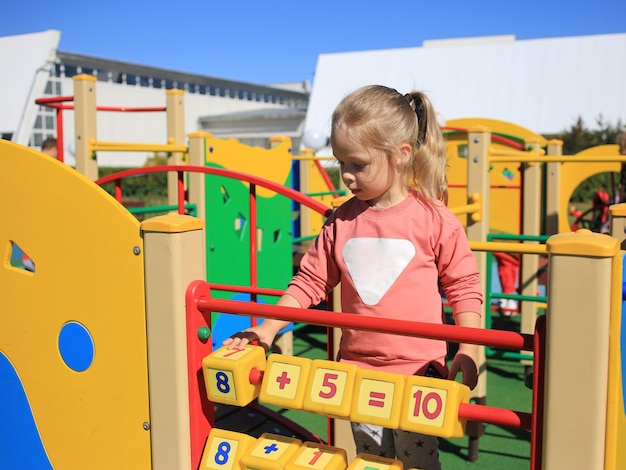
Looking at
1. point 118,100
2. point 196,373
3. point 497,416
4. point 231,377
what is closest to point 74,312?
point 196,373

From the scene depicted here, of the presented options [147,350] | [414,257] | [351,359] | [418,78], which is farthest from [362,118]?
[418,78]

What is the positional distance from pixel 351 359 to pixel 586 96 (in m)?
20.6

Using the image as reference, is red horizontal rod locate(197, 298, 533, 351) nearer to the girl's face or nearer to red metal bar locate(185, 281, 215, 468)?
red metal bar locate(185, 281, 215, 468)

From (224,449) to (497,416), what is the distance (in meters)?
0.65

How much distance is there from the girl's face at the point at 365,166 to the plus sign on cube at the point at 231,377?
485mm

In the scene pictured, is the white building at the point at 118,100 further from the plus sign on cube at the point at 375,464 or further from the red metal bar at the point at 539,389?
the red metal bar at the point at 539,389

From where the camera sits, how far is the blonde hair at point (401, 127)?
5.16ft

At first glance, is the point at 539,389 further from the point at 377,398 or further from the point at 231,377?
the point at 231,377

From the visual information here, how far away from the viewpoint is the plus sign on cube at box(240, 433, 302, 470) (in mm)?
1404

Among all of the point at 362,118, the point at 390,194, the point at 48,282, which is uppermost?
the point at 362,118

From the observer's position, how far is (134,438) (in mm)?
1566

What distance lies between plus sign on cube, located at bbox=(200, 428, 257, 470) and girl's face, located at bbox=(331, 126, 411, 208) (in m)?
0.65

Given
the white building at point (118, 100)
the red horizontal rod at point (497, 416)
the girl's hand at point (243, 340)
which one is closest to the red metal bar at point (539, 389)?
the red horizontal rod at point (497, 416)

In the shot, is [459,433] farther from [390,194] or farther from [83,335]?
[83,335]
